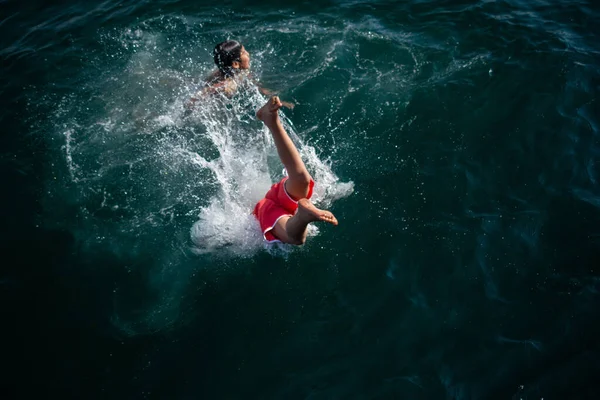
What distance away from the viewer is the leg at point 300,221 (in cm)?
423

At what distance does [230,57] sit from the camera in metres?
7.19

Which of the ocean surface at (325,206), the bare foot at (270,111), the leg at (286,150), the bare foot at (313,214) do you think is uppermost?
the bare foot at (270,111)

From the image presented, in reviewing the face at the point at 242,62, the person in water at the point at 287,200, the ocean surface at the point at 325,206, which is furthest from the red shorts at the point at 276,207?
the face at the point at 242,62

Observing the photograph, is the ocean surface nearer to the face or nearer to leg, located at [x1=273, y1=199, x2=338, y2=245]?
the face

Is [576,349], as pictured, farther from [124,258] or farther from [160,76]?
[160,76]

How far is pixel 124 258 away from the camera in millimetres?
5781

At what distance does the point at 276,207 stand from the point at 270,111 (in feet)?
4.27

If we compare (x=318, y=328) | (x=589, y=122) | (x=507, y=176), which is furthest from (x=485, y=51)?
(x=318, y=328)

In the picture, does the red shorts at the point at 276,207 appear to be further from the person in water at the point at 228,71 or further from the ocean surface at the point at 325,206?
the person in water at the point at 228,71

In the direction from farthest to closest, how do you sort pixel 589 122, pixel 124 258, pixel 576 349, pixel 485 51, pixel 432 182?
pixel 485 51, pixel 589 122, pixel 432 182, pixel 124 258, pixel 576 349

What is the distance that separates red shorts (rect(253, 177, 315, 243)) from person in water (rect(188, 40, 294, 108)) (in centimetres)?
231

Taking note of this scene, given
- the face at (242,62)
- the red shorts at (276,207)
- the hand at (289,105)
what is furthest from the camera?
the face at (242,62)

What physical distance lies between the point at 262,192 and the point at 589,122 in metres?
5.41

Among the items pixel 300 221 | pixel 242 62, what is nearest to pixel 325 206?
pixel 300 221
